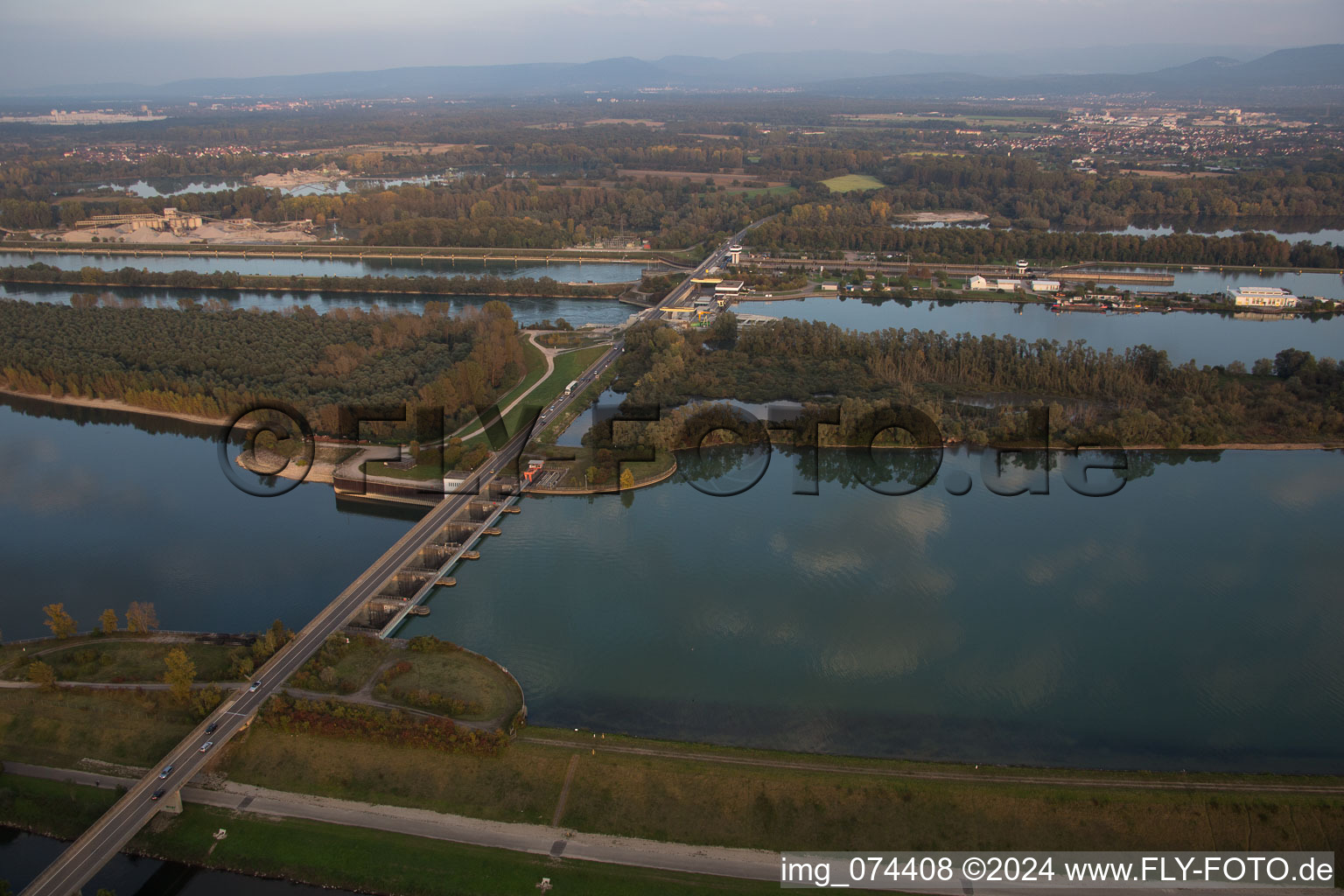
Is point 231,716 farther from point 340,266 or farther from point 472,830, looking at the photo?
point 340,266

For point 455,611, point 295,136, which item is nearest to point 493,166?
point 295,136

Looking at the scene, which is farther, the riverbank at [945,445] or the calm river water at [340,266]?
the calm river water at [340,266]

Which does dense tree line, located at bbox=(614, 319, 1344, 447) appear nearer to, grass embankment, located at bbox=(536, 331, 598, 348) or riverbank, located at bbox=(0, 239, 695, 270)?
grass embankment, located at bbox=(536, 331, 598, 348)

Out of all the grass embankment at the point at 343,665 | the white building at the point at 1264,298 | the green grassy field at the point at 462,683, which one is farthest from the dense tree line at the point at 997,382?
A: the white building at the point at 1264,298

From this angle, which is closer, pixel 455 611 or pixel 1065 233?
pixel 455 611

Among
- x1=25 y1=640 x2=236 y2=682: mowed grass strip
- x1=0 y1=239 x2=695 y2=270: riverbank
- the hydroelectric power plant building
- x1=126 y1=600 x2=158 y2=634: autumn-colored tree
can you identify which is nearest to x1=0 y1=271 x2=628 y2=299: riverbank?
x1=0 y1=239 x2=695 y2=270: riverbank

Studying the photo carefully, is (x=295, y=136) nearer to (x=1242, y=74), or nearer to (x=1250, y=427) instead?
(x=1250, y=427)

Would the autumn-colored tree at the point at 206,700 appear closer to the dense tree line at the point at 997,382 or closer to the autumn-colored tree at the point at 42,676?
the autumn-colored tree at the point at 42,676
